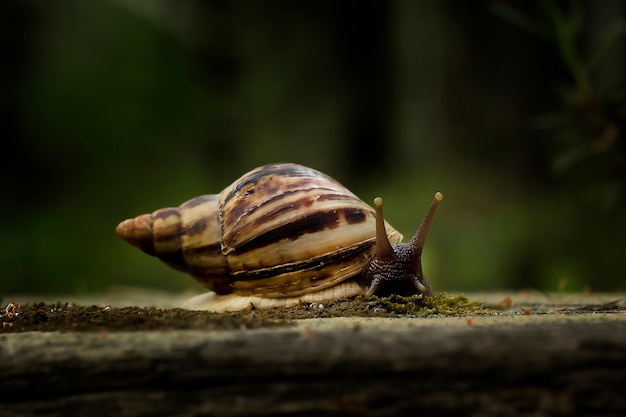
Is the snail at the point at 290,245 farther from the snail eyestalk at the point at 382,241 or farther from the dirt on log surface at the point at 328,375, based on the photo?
the dirt on log surface at the point at 328,375

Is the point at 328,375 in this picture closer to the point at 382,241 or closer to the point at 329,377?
the point at 329,377

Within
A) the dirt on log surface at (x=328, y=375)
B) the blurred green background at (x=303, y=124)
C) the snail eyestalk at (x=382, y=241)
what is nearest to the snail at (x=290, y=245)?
the snail eyestalk at (x=382, y=241)

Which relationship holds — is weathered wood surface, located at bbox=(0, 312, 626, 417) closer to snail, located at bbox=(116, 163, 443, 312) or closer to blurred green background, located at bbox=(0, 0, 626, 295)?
snail, located at bbox=(116, 163, 443, 312)

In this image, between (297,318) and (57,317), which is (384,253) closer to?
(297,318)

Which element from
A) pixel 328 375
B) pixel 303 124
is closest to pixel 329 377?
pixel 328 375

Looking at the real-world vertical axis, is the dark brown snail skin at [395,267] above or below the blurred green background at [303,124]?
below

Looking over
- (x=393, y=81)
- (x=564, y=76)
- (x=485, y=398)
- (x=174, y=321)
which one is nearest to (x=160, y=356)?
(x=174, y=321)

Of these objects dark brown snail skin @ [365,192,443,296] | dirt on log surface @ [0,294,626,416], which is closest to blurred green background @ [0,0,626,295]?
dark brown snail skin @ [365,192,443,296]

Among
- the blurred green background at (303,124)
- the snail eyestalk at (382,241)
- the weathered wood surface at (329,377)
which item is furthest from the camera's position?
the blurred green background at (303,124)
